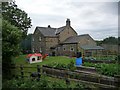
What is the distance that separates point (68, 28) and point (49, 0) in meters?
18.0

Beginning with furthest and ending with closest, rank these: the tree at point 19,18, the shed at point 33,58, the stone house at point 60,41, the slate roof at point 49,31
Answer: the slate roof at point 49,31
the stone house at point 60,41
the tree at point 19,18
the shed at point 33,58

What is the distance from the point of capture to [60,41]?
947 inches

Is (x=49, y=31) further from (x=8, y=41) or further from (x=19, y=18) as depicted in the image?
(x=8, y=41)

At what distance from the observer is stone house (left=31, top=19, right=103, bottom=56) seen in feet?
71.0

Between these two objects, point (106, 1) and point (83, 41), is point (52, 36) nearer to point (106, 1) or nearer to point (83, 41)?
point (83, 41)

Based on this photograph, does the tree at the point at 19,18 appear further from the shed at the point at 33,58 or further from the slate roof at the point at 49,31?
the slate roof at the point at 49,31

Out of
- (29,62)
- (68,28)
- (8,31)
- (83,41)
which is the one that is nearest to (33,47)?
(68,28)

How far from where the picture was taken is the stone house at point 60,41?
21.6 metres

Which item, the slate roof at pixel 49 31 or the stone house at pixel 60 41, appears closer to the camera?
the stone house at pixel 60 41

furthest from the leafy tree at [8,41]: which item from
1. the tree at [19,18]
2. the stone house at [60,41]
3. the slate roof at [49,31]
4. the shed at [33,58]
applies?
the slate roof at [49,31]

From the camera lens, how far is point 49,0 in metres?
6.41

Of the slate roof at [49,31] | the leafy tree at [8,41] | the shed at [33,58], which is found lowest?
the shed at [33,58]

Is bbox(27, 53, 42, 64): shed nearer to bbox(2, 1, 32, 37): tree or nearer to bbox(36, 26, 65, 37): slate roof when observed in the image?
bbox(2, 1, 32, 37): tree

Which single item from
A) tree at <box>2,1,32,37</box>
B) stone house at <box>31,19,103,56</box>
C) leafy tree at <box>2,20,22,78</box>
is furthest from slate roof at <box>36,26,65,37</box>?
leafy tree at <box>2,20,22,78</box>
